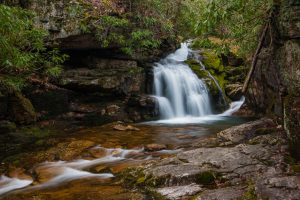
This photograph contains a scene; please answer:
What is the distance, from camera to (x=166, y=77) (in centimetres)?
1582

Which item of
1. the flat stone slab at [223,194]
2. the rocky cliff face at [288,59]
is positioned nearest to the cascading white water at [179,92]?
the rocky cliff face at [288,59]

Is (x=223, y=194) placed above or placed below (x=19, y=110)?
below

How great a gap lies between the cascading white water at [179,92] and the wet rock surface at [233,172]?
7302 millimetres

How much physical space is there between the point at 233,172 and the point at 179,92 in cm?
992

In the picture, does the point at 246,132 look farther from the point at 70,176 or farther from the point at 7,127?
the point at 7,127

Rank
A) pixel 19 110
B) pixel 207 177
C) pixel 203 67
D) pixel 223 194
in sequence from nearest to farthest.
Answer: pixel 223 194 → pixel 207 177 → pixel 19 110 → pixel 203 67

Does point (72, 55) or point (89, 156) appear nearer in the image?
point (89, 156)

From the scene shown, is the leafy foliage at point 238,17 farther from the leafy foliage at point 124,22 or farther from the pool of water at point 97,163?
the leafy foliage at point 124,22

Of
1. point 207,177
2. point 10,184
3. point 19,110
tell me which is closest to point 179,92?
point 19,110

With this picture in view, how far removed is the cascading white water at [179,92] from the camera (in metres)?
14.9

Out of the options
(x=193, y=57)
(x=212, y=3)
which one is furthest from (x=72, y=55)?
(x=212, y=3)

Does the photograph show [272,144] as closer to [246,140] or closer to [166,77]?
[246,140]

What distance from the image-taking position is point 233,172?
18.9 ft

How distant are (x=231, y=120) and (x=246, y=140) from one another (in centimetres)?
627
